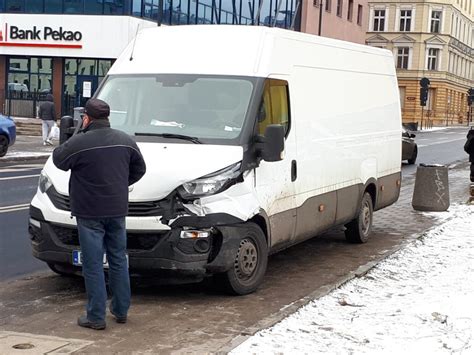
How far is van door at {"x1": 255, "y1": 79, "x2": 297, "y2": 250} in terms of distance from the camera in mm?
7336

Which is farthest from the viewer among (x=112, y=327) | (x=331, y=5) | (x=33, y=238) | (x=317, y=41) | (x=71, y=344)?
(x=331, y=5)

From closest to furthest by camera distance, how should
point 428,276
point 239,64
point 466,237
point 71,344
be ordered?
point 71,344, point 239,64, point 428,276, point 466,237

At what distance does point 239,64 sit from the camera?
7605mm

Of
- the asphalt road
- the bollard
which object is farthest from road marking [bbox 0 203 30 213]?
the bollard

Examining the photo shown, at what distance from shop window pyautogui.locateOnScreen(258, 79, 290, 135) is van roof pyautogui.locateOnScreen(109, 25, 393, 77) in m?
0.13

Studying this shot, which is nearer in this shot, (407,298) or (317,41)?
(407,298)

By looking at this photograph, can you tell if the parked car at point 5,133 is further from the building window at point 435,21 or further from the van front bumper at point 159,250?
the building window at point 435,21

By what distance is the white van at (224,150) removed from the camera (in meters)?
6.60

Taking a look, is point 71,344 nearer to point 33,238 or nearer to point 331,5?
point 33,238

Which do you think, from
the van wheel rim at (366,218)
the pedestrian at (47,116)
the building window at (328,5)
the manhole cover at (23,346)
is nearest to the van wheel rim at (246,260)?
the manhole cover at (23,346)

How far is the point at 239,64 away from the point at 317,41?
1.49 meters

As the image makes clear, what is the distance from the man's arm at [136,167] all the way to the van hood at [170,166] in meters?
0.45

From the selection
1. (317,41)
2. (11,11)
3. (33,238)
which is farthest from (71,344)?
(11,11)

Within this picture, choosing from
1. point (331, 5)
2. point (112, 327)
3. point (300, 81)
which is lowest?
point (112, 327)
